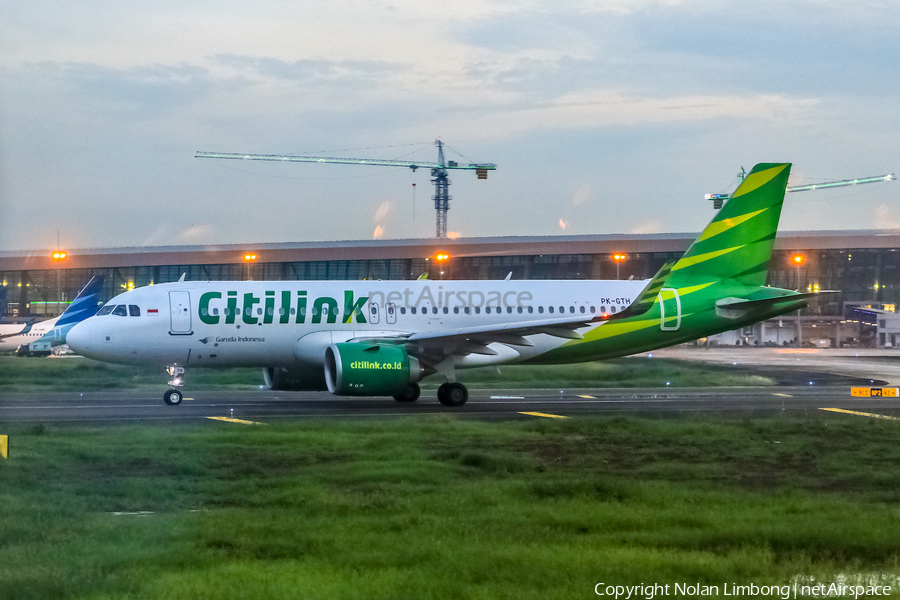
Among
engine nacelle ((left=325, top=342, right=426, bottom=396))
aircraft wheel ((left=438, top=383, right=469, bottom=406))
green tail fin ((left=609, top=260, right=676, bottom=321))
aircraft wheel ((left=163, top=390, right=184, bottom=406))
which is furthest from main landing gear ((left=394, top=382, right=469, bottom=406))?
aircraft wheel ((left=163, top=390, right=184, bottom=406))

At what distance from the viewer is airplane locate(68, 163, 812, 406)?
26234 millimetres

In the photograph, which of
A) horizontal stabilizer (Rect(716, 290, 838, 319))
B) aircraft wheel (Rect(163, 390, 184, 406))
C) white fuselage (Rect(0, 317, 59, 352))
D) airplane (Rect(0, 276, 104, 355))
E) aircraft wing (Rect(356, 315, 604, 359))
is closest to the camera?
aircraft wing (Rect(356, 315, 604, 359))

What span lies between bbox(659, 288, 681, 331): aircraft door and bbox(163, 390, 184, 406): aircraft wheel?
13.1 metres

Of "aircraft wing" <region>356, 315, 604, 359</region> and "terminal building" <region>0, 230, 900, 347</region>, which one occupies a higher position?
"terminal building" <region>0, 230, 900, 347</region>

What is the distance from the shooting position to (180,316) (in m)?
27.1

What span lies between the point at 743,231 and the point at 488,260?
55.3m

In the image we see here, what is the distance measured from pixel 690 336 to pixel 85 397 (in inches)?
688

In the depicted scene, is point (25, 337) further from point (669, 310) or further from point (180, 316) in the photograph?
point (669, 310)

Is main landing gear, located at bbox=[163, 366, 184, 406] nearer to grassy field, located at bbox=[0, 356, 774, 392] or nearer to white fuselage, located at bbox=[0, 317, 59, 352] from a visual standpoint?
grassy field, located at bbox=[0, 356, 774, 392]

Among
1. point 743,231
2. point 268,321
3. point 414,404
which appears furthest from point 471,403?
point 743,231

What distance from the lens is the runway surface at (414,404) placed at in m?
23.5

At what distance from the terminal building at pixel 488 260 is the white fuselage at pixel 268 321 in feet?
158

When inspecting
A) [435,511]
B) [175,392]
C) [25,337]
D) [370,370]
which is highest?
[25,337]

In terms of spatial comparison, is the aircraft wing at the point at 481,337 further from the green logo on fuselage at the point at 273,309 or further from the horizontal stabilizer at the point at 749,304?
the horizontal stabilizer at the point at 749,304
